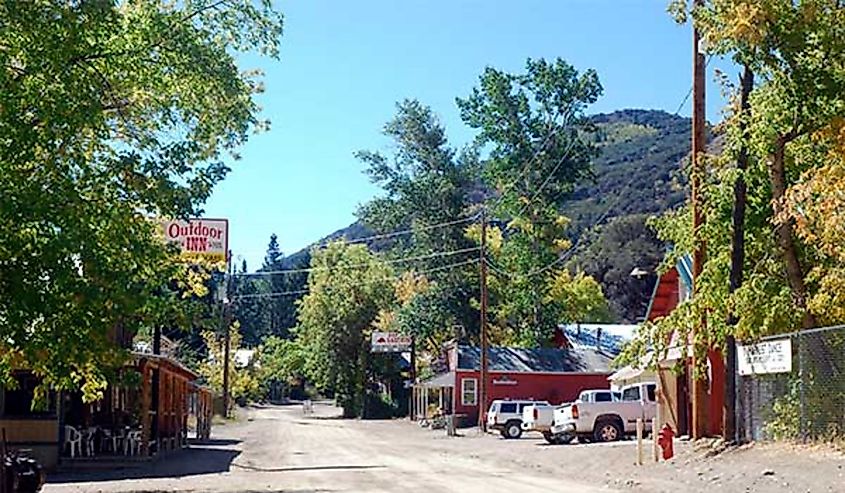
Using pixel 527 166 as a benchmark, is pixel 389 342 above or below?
below

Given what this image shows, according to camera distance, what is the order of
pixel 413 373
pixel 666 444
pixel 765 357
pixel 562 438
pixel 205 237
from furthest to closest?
pixel 413 373 < pixel 562 438 < pixel 205 237 < pixel 666 444 < pixel 765 357

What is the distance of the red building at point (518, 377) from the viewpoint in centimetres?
6356

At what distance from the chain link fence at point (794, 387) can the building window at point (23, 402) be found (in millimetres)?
16631

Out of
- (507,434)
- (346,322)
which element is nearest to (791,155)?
(507,434)

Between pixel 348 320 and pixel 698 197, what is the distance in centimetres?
6135

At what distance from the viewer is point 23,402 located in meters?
28.6

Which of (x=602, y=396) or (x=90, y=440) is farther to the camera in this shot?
(x=602, y=396)

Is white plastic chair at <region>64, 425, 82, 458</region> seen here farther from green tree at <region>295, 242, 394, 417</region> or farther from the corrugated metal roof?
green tree at <region>295, 242, 394, 417</region>

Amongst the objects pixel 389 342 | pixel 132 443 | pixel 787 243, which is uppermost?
pixel 787 243

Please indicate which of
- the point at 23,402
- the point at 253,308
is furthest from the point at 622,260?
the point at 23,402

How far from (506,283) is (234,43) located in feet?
179

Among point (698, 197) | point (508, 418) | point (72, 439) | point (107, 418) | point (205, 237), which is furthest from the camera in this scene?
point (508, 418)

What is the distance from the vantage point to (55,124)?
625 inches

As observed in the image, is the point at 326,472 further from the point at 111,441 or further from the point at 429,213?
the point at 429,213
